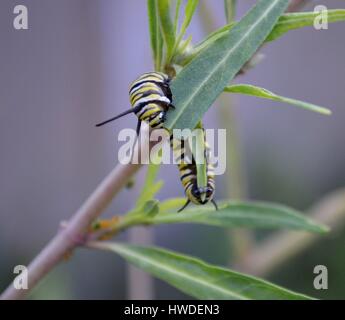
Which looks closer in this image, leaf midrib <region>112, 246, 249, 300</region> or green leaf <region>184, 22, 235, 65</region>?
green leaf <region>184, 22, 235, 65</region>

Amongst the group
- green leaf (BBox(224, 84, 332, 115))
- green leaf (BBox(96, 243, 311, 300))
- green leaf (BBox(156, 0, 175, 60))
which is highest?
green leaf (BBox(156, 0, 175, 60))

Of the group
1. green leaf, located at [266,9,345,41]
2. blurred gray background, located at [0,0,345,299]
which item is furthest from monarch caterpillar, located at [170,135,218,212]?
blurred gray background, located at [0,0,345,299]

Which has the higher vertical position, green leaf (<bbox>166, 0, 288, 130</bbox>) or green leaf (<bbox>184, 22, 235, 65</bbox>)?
green leaf (<bbox>184, 22, 235, 65</bbox>)

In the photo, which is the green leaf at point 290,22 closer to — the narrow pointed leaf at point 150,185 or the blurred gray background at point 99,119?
the narrow pointed leaf at point 150,185

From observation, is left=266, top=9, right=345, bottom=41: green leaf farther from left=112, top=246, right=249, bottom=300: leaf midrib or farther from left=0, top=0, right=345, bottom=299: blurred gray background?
left=0, top=0, right=345, bottom=299: blurred gray background

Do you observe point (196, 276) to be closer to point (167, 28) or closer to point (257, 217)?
point (257, 217)

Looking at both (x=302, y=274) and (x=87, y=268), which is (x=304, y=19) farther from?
(x=87, y=268)
